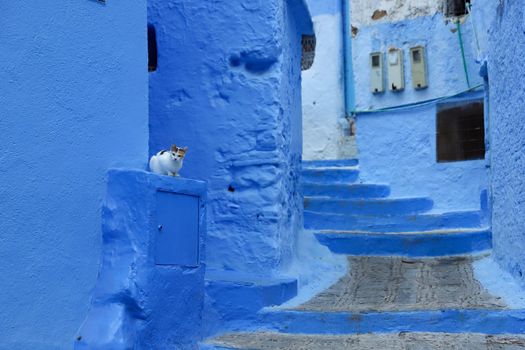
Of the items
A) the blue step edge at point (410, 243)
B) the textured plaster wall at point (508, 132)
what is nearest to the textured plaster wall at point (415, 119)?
the blue step edge at point (410, 243)

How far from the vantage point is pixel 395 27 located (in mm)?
9344

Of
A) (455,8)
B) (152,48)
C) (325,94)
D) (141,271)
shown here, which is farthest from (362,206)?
(141,271)

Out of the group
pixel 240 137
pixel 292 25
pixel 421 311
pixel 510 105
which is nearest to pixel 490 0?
pixel 510 105

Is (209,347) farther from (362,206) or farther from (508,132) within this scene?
(362,206)

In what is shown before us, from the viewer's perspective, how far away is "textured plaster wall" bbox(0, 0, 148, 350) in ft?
11.1

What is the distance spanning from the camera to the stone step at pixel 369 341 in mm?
4148

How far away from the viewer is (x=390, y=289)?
5551 mm

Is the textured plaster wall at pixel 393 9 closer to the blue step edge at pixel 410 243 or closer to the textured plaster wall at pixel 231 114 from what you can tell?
the blue step edge at pixel 410 243

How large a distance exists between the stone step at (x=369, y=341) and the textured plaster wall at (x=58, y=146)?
1.25m

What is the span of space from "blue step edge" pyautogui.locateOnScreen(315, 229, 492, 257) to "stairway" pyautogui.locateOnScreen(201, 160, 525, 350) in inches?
0.4

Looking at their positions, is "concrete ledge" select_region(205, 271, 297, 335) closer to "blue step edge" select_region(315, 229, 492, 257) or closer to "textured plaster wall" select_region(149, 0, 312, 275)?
"textured plaster wall" select_region(149, 0, 312, 275)

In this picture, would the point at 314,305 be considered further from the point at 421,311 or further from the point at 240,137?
the point at 240,137

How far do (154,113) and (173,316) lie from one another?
213 centimetres

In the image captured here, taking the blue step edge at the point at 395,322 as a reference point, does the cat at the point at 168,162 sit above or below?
above
